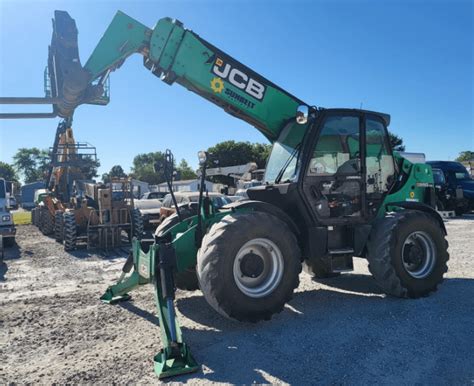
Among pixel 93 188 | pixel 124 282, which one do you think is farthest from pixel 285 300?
pixel 93 188

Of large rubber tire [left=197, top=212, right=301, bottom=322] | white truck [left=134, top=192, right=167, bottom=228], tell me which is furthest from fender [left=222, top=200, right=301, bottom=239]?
white truck [left=134, top=192, right=167, bottom=228]

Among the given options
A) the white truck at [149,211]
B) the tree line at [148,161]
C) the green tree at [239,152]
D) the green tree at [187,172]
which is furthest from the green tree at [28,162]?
the white truck at [149,211]

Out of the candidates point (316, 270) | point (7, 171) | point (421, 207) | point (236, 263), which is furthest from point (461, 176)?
point (7, 171)

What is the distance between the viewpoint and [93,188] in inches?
579

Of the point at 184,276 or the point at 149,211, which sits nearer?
the point at 184,276

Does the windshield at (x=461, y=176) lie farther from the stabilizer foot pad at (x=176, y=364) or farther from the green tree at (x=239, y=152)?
the green tree at (x=239, y=152)

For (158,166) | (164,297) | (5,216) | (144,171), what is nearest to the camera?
(164,297)

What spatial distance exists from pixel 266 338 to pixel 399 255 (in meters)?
2.49

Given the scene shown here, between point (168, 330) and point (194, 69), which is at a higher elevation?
point (194, 69)

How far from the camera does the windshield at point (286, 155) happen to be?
19.7 ft

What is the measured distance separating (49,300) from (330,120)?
5.29m

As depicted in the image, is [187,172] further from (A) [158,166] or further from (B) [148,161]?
(A) [158,166]

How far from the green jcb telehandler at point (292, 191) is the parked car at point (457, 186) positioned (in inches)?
584

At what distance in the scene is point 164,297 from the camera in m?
4.42
